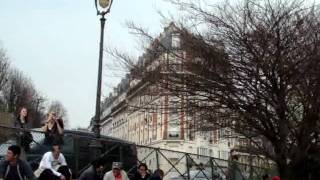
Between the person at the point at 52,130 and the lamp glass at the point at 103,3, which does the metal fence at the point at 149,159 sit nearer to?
the person at the point at 52,130

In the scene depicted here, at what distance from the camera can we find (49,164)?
498 inches

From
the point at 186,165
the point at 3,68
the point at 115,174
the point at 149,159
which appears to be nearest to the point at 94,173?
the point at 115,174

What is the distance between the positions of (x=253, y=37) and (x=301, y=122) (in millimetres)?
2758

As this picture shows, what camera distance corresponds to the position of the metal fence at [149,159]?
1491cm

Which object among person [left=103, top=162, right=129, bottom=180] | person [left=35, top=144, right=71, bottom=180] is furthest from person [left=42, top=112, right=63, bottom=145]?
person [left=103, top=162, right=129, bottom=180]

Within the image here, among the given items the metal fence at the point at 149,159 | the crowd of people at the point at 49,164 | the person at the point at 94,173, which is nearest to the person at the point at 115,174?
the crowd of people at the point at 49,164

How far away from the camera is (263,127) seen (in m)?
16.7

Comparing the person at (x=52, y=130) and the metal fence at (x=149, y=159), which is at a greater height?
the person at (x=52, y=130)

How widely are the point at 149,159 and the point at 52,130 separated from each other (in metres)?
5.36

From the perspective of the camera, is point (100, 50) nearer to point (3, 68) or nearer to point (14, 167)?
point (14, 167)

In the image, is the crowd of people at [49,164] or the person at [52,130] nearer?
the crowd of people at [49,164]

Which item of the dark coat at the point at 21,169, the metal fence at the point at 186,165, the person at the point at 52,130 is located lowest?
the dark coat at the point at 21,169

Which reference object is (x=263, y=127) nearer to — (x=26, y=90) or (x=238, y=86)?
(x=238, y=86)

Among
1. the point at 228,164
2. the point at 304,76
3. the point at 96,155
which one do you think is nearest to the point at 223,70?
the point at 304,76
